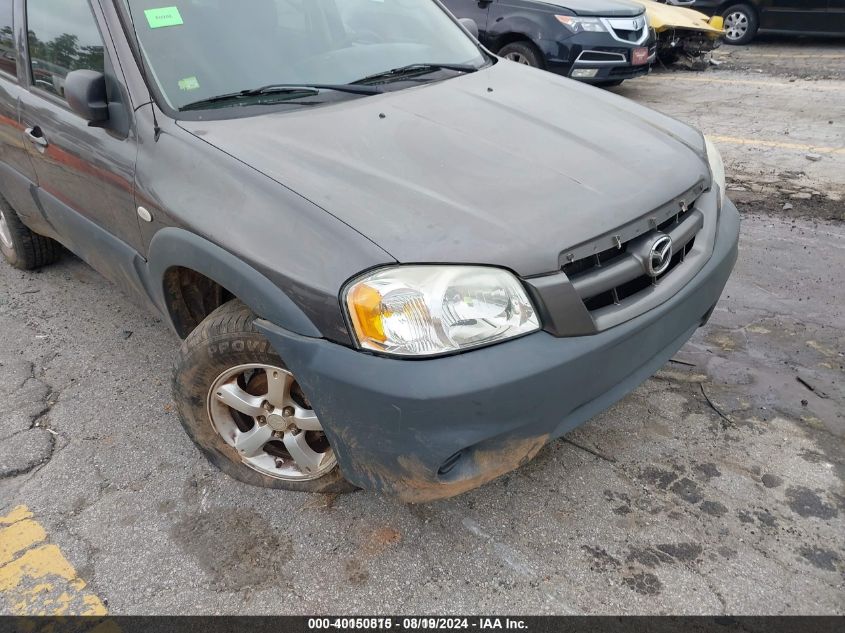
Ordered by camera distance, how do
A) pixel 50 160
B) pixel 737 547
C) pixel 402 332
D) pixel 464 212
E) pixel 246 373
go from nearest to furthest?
pixel 402 332 < pixel 464 212 < pixel 737 547 < pixel 246 373 < pixel 50 160

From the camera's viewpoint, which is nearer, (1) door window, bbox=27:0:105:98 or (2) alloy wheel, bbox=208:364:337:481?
(2) alloy wheel, bbox=208:364:337:481

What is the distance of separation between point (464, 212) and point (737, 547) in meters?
1.42

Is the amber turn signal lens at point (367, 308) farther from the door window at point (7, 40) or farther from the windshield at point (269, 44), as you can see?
the door window at point (7, 40)

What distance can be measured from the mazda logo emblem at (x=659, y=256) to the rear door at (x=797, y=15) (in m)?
11.0

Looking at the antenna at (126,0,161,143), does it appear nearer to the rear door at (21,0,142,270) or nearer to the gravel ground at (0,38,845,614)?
the rear door at (21,0,142,270)

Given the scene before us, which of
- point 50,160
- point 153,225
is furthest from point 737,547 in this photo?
point 50,160

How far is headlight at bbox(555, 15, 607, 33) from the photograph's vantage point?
291 inches

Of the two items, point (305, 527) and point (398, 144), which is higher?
point (398, 144)

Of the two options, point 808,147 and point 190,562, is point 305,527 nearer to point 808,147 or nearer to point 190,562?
point 190,562

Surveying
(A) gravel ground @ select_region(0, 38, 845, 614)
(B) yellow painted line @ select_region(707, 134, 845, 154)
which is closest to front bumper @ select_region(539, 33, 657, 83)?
(B) yellow painted line @ select_region(707, 134, 845, 154)

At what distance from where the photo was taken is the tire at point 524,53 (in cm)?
761

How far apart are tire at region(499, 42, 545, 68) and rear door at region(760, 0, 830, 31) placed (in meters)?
5.83

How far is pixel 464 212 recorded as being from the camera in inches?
74.8

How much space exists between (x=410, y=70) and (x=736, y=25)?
1103cm
